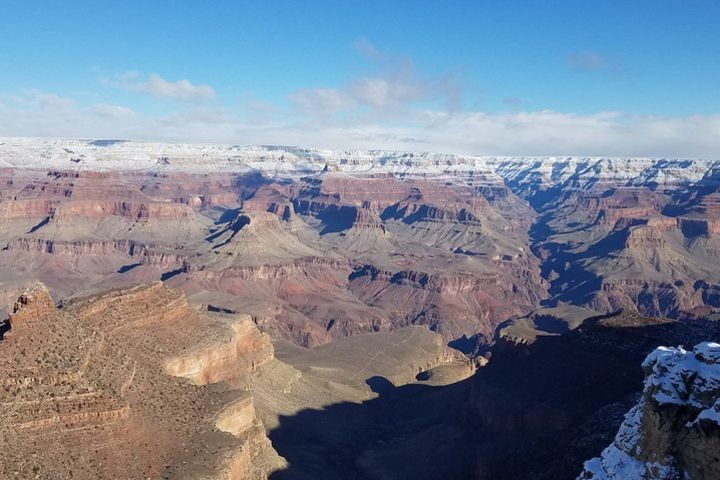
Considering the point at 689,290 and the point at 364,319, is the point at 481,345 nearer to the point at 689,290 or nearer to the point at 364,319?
the point at 364,319

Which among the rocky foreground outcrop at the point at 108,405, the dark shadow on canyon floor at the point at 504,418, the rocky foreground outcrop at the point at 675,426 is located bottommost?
the dark shadow on canyon floor at the point at 504,418

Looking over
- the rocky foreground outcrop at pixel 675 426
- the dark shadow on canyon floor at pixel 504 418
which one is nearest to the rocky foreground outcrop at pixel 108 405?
the dark shadow on canyon floor at pixel 504 418

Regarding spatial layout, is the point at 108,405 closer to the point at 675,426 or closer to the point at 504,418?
the point at 675,426

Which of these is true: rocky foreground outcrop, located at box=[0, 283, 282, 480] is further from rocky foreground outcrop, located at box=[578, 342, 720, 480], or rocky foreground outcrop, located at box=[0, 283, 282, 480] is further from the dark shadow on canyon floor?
rocky foreground outcrop, located at box=[578, 342, 720, 480]

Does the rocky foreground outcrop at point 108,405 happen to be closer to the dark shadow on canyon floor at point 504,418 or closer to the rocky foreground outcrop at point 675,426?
the dark shadow on canyon floor at point 504,418

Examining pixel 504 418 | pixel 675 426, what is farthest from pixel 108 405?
pixel 504 418

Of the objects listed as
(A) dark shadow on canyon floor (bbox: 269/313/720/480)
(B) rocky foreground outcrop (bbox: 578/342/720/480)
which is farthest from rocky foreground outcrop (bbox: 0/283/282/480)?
(B) rocky foreground outcrop (bbox: 578/342/720/480)
